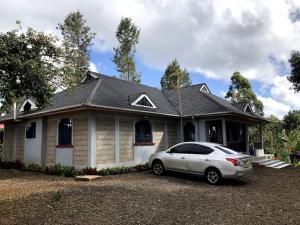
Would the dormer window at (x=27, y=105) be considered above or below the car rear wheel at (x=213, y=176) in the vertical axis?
above

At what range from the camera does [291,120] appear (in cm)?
4562

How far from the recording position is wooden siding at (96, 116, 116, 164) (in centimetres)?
1479

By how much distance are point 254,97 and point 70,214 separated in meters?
29.1

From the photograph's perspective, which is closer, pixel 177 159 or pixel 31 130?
pixel 177 159

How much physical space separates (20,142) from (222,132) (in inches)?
526

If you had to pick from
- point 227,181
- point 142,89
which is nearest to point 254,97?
point 142,89

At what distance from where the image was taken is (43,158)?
17125 millimetres

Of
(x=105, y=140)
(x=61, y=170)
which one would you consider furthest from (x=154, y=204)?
(x=61, y=170)

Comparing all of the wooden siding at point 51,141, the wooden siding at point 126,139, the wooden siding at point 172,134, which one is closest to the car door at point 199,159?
the wooden siding at point 126,139

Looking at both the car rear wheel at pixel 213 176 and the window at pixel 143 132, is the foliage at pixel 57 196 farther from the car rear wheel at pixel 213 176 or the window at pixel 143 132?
the window at pixel 143 132

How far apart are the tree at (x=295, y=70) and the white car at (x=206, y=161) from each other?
748 centimetres

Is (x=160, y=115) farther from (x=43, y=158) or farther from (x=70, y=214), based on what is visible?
(x=70, y=214)

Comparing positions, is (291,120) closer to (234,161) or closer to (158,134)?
(158,134)

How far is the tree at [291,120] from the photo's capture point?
1759 inches
